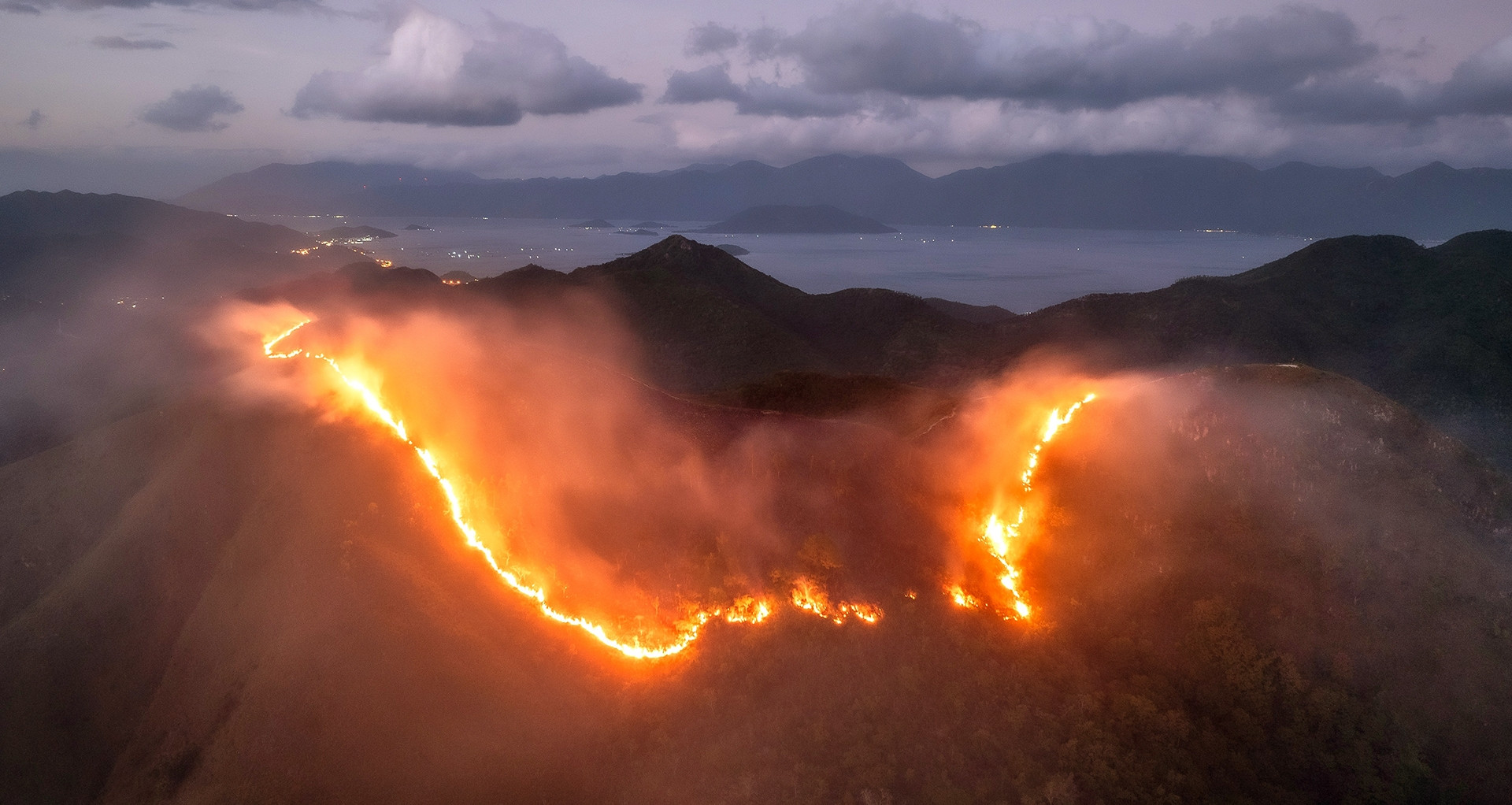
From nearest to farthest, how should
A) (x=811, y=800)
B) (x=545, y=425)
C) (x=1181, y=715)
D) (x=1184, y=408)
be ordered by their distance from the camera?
(x=811, y=800), (x=1181, y=715), (x=1184, y=408), (x=545, y=425)

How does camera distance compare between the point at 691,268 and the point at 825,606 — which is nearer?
the point at 825,606

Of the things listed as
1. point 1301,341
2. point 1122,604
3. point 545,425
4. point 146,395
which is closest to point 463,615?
point 545,425

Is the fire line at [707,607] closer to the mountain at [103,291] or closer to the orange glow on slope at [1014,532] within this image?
the orange glow on slope at [1014,532]

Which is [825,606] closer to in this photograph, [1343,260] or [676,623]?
[676,623]

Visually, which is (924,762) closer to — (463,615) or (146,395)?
(463,615)

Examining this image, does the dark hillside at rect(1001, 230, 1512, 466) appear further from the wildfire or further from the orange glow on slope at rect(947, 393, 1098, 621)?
the wildfire

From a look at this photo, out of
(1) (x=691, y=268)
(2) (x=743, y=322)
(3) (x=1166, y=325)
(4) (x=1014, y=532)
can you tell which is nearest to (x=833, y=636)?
(4) (x=1014, y=532)

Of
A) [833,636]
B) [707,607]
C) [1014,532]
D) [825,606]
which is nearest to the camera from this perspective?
[833,636]

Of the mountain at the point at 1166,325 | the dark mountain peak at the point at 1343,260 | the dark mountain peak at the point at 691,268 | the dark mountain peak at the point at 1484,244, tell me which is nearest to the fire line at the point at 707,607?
the mountain at the point at 1166,325
